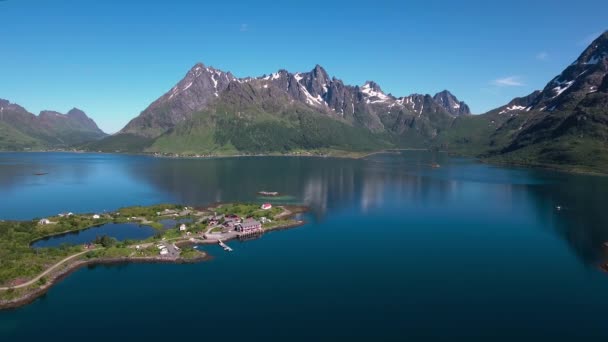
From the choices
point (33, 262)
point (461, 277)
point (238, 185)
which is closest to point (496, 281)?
point (461, 277)

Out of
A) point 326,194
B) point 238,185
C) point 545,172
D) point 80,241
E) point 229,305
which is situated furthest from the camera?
point 545,172

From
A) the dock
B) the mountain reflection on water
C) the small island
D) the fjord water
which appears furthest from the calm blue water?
the mountain reflection on water

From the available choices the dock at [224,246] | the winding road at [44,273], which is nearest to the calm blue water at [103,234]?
the winding road at [44,273]

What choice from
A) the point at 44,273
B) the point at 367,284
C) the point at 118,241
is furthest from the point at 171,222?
the point at 367,284

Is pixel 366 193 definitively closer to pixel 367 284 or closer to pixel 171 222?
pixel 171 222

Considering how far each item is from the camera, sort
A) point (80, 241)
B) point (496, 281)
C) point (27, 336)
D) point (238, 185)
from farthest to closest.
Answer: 1. point (238, 185)
2. point (80, 241)
3. point (496, 281)
4. point (27, 336)

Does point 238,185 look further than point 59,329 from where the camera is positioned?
Yes

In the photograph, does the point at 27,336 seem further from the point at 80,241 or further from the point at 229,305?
the point at 80,241
